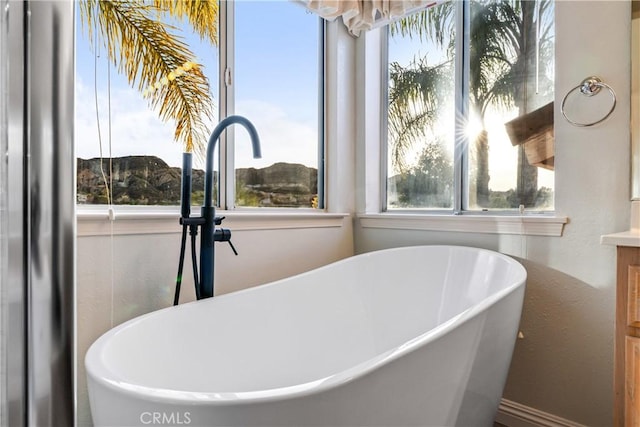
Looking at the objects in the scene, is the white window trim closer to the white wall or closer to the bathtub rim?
the white wall

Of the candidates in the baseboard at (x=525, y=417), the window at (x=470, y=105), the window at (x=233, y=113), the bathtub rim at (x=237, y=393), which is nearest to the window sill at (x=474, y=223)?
the window at (x=470, y=105)

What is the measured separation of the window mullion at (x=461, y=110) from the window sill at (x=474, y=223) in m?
0.16

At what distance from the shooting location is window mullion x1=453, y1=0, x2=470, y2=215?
2031mm

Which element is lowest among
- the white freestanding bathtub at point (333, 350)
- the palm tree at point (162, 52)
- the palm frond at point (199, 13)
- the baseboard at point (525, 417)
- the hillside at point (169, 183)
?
the baseboard at point (525, 417)

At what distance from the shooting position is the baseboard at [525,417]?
5.16 feet

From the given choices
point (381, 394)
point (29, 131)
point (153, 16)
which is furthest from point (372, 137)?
point (29, 131)

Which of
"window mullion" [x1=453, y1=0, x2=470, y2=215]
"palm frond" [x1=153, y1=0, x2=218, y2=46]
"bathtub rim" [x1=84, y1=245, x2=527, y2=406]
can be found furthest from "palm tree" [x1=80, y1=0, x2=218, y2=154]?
"window mullion" [x1=453, y1=0, x2=470, y2=215]

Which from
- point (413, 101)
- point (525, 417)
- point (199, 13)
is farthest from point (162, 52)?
point (525, 417)

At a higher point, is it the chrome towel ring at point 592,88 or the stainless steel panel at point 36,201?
the chrome towel ring at point 592,88

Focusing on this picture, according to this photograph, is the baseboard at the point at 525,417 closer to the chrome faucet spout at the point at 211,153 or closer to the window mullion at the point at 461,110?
the window mullion at the point at 461,110

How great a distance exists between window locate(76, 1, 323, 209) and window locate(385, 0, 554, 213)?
19.3 inches

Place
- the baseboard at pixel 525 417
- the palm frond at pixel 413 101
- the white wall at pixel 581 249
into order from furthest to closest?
the palm frond at pixel 413 101
the baseboard at pixel 525 417
the white wall at pixel 581 249

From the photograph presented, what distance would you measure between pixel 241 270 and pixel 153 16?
109cm

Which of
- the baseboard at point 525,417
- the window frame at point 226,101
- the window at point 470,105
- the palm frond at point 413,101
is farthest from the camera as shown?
the palm frond at point 413,101
